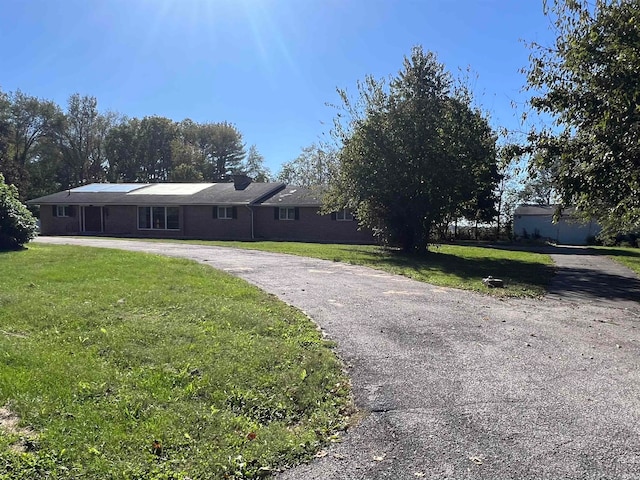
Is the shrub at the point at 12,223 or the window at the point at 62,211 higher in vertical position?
the window at the point at 62,211

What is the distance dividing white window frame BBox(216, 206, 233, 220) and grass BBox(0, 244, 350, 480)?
24.1m

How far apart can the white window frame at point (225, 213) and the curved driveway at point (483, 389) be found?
23.9 metres

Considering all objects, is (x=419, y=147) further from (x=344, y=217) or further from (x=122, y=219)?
(x=122, y=219)

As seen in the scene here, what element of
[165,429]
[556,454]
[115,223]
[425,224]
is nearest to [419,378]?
[556,454]

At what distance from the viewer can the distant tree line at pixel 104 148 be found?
52281 mm

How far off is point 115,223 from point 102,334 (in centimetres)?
3016

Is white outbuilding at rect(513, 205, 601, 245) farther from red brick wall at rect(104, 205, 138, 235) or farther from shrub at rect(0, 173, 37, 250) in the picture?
shrub at rect(0, 173, 37, 250)

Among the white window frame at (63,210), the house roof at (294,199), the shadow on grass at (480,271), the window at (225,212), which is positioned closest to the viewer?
the shadow on grass at (480,271)

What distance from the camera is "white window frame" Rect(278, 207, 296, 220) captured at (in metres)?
31.7

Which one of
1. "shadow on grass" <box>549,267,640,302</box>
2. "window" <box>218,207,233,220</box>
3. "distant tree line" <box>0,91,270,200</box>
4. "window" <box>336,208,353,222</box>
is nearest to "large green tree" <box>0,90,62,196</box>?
"distant tree line" <box>0,91,270,200</box>

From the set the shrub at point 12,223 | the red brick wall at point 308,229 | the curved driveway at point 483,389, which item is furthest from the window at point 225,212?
the curved driveway at point 483,389

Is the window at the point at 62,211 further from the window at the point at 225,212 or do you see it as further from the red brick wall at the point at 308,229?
the red brick wall at the point at 308,229

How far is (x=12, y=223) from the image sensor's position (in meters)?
15.8

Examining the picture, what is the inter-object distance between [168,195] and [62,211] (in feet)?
24.3
